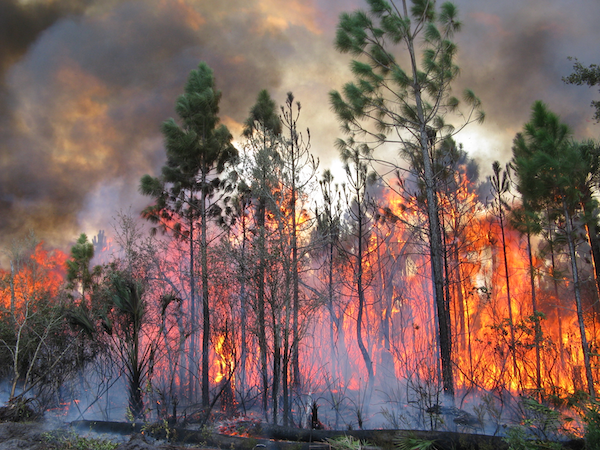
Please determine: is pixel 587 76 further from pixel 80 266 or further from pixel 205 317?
pixel 80 266

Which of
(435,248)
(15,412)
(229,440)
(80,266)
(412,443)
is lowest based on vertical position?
(229,440)

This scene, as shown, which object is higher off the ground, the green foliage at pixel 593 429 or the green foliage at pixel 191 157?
the green foliage at pixel 191 157

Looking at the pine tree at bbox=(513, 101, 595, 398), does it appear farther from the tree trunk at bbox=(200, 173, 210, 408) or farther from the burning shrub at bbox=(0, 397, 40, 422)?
Answer: the burning shrub at bbox=(0, 397, 40, 422)

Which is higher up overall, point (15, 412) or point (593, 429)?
point (593, 429)

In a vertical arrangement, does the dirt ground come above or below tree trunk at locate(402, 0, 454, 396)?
below

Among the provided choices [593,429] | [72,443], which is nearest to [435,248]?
[593,429]

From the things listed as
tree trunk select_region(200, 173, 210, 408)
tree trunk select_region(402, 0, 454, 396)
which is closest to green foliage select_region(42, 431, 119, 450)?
tree trunk select_region(200, 173, 210, 408)

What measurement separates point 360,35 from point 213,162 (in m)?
7.62

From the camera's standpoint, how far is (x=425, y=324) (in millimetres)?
18547

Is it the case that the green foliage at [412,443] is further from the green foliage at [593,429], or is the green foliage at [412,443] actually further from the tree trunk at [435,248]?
the tree trunk at [435,248]

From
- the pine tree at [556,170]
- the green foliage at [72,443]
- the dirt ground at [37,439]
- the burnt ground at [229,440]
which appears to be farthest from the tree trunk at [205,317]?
the pine tree at [556,170]

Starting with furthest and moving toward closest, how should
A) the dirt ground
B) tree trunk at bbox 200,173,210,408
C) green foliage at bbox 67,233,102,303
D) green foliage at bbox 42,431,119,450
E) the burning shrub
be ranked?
1. green foliage at bbox 67,233,102,303
2. tree trunk at bbox 200,173,210,408
3. the burning shrub
4. the dirt ground
5. green foliage at bbox 42,431,119,450

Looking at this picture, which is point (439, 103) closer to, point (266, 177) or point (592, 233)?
point (266, 177)

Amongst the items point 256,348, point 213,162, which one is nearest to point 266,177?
point 213,162
